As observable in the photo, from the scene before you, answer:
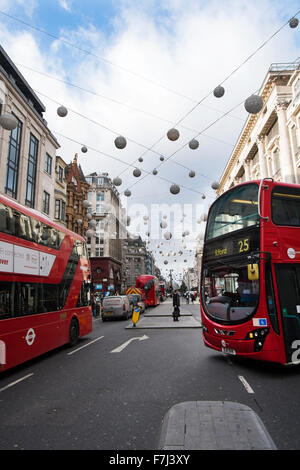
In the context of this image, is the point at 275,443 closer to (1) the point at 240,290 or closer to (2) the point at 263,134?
(1) the point at 240,290

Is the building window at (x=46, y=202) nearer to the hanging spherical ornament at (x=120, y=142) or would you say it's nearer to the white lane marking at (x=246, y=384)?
the hanging spherical ornament at (x=120, y=142)

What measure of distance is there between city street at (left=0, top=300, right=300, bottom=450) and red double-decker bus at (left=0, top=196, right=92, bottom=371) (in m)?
0.77

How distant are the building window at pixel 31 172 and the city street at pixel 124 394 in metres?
20.1

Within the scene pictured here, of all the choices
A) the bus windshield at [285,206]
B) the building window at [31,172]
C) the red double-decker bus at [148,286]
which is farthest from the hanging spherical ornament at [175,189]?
the red double-decker bus at [148,286]

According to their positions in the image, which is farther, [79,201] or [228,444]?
[79,201]

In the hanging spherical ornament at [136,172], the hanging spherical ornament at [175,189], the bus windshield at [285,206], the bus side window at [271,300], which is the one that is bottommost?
the bus side window at [271,300]

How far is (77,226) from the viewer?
1693 inches

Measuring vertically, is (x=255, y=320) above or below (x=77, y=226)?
below

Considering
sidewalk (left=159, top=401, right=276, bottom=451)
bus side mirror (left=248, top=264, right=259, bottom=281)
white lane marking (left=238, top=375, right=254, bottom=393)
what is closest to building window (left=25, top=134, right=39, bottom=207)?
bus side mirror (left=248, top=264, right=259, bottom=281)

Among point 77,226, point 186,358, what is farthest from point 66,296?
Answer: point 77,226

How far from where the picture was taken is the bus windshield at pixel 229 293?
21.6ft

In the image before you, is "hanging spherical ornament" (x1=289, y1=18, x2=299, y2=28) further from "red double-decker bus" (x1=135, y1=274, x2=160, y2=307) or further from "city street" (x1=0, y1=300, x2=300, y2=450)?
"red double-decker bus" (x1=135, y1=274, x2=160, y2=307)

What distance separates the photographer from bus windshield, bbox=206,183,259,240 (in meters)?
7.07

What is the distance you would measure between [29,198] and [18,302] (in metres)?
21.1
